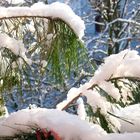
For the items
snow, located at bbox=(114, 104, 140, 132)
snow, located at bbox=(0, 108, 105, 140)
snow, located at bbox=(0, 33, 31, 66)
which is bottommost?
snow, located at bbox=(114, 104, 140, 132)

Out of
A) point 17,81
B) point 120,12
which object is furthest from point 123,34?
point 17,81

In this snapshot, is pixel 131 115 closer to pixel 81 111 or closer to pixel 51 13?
pixel 81 111

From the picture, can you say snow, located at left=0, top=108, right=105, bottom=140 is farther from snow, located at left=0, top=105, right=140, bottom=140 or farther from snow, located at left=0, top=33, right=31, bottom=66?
snow, located at left=0, top=33, right=31, bottom=66

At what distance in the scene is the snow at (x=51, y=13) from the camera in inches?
60.7

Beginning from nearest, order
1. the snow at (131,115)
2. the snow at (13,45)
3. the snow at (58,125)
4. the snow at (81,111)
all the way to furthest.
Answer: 1. the snow at (58,125)
2. the snow at (13,45)
3. the snow at (81,111)
4. the snow at (131,115)

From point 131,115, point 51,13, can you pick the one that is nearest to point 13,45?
point 51,13

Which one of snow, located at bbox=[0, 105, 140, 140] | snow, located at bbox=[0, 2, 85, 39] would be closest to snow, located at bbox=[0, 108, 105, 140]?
snow, located at bbox=[0, 105, 140, 140]

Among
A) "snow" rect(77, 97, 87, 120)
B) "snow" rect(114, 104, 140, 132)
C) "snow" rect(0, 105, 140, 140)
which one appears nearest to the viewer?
"snow" rect(0, 105, 140, 140)

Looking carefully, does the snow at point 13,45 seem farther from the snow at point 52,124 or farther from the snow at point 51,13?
the snow at point 52,124

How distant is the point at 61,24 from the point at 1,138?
0.45 meters

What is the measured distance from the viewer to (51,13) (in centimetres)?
154

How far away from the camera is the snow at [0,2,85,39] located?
5.06 feet

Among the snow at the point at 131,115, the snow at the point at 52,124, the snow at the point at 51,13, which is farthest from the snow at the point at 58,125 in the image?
the snow at the point at 131,115

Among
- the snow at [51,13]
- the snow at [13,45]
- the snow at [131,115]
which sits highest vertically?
the snow at [51,13]
